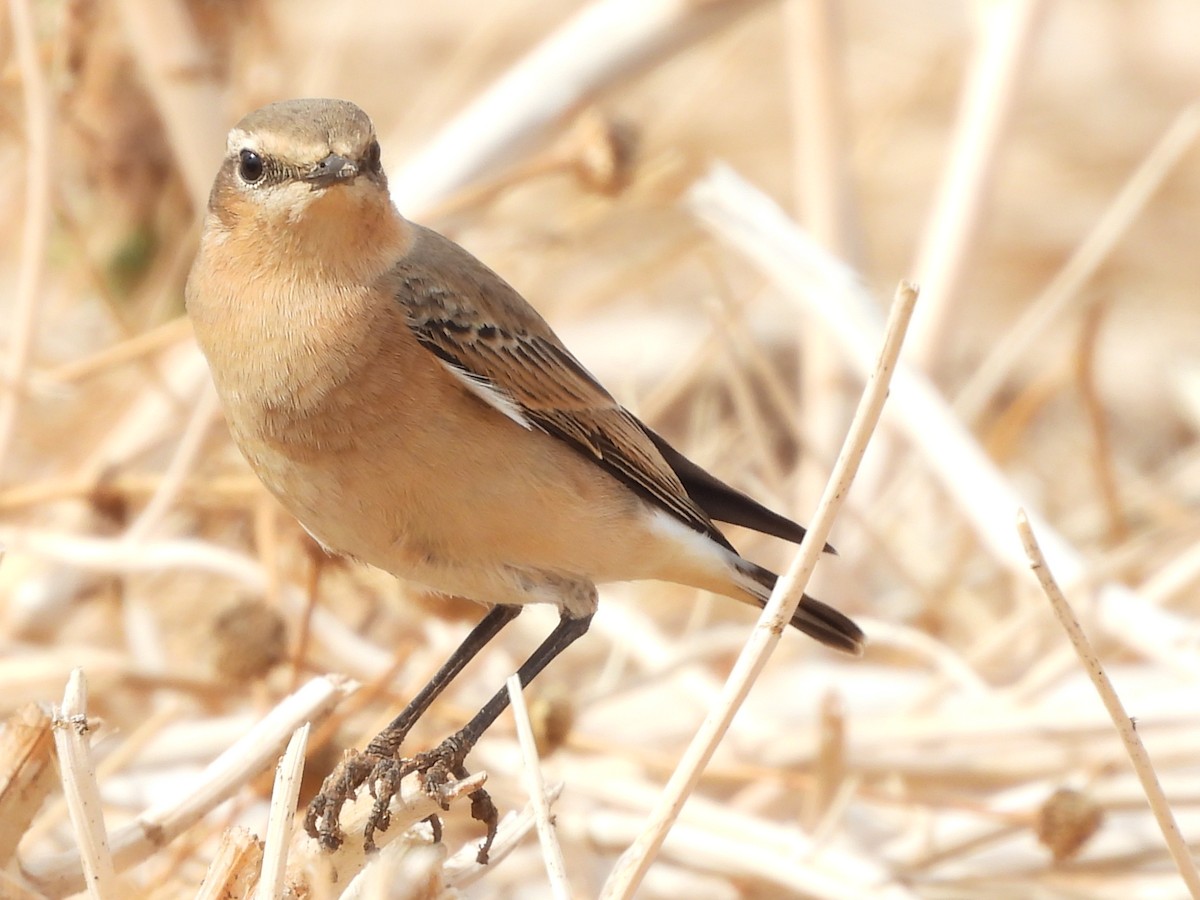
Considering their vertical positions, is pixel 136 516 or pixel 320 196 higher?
pixel 136 516

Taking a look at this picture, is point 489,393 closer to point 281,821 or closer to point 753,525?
point 753,525

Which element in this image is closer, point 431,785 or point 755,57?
point 431,785

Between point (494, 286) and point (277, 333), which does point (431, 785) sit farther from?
point (494, 286)

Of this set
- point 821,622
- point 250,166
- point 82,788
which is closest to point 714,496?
point 821,622

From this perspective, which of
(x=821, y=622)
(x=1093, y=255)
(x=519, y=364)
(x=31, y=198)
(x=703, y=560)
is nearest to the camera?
(x=519, y=364)

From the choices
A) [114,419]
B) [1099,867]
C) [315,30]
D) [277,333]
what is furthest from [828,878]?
[315,30]

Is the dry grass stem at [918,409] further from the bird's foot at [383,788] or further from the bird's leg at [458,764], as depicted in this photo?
the bird's foot at [383,788]
